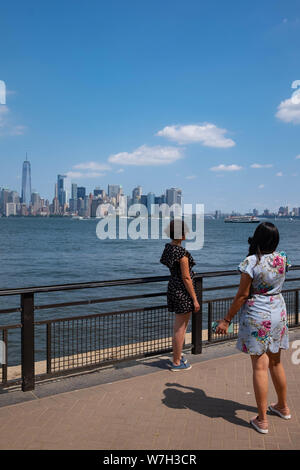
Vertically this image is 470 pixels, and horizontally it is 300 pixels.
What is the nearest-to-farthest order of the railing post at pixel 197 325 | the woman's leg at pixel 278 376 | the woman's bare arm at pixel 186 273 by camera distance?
the woman's leg at pixel 278 376 → the woman's bare arm at pixel 186 273 → the railing post at pixel 197 325

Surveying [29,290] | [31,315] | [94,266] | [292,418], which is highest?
[29,290]

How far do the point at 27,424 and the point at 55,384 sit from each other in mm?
1008

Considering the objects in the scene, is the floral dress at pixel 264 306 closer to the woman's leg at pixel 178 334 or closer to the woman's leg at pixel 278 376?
the woman's leg at pixel 278 376

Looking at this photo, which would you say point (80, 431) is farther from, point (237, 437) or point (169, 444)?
point (237, 437)

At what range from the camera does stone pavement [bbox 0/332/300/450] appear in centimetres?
335

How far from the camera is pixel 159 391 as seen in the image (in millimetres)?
4402

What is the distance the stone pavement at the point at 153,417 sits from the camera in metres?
3.35

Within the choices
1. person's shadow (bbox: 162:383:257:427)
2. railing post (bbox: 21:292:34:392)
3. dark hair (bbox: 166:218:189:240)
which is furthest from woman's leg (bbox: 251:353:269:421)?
railing post (bbox: 21:292:34:392)

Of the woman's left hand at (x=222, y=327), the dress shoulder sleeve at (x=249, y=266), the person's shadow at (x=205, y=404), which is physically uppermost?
the dress shoulder sleeve at (x=249, y=266)

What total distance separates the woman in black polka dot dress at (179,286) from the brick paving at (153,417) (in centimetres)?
38

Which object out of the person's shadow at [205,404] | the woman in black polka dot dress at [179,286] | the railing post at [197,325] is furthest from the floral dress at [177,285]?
the person's shadow at [205,404]

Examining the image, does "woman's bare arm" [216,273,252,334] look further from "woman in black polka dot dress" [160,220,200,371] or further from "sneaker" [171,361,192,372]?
"sneaker" [171,361,192,372]

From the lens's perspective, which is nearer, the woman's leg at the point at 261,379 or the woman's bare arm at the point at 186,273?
the woman's leg at the point at 261,379

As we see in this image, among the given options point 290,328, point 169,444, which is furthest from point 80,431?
point 290,328
